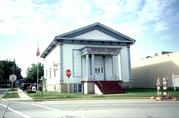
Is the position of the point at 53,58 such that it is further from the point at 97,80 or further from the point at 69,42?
the point at 97,80

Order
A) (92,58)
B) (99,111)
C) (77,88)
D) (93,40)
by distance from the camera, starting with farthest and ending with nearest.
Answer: (93,40) < (77,88) < (92,58) < (99,111)

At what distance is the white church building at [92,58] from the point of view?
44344 mm

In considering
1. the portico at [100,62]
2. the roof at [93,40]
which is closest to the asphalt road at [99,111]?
the portico at [100,62]

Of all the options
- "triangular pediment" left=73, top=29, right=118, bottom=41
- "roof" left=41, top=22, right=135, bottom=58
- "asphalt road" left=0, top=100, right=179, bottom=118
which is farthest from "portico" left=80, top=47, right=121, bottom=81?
"asphalt road" left=0, top=100, right=179, bottom=118

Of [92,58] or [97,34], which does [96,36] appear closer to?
[97,34]

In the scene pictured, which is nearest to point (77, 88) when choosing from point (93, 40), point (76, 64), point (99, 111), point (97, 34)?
point (76, 64)

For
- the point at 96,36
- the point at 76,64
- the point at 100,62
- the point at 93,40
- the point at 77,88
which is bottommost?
the point at 77,88

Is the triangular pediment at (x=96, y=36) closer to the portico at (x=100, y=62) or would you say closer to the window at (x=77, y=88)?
the portico at (x=100, y=62)

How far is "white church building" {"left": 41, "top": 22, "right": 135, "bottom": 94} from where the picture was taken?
44344 millimetres

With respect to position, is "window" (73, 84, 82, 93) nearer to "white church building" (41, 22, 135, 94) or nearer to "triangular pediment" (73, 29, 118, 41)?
"white church building" (41, 22, 135, 94)

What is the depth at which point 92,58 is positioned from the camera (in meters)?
44.0

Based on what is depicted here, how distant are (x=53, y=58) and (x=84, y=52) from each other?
9163 mm

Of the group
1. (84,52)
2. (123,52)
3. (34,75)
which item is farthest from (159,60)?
(34,75)

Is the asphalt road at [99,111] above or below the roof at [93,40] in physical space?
below
